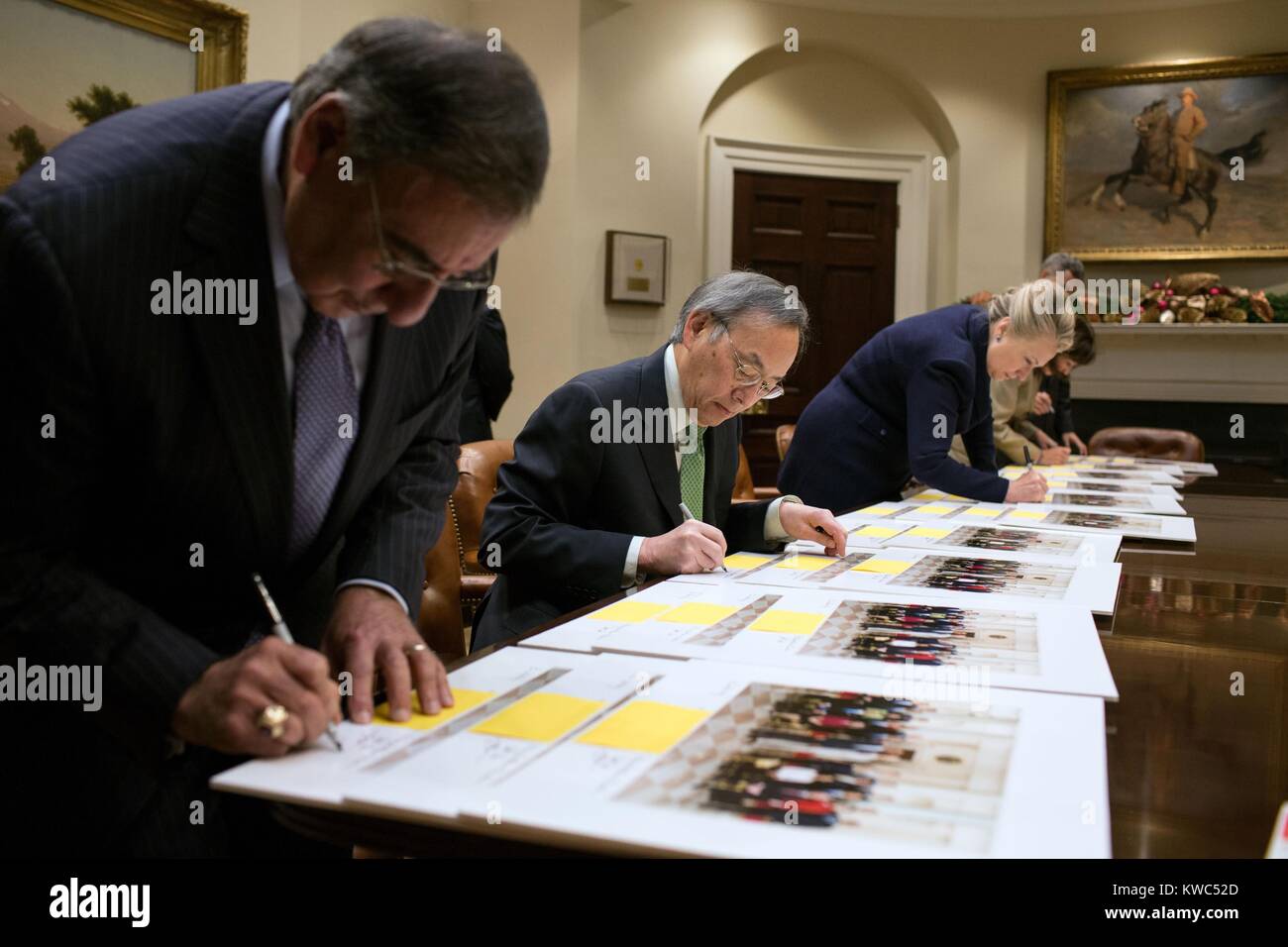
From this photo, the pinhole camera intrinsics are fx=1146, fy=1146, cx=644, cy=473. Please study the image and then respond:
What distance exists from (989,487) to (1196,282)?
18.3 ft

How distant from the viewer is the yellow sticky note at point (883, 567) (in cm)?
227

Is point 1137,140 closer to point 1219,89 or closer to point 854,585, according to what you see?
point 1219,89

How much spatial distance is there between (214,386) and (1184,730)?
3.70ft

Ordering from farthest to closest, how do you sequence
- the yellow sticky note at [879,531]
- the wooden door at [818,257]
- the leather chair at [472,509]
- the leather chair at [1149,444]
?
the wooden door at [818,257], the leather chair at [1149,444], the leather chair at [472,509], the yellow sticky note at [879,531]

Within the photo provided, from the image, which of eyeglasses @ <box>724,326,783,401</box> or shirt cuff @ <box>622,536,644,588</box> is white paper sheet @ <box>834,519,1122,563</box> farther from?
shirt cuff @ <box>622,536,644,588</box>

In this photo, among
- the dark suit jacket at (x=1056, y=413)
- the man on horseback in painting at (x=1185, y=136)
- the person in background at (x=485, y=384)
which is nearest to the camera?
the person in background at (x=485, y=384)

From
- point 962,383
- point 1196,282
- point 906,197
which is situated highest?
point 906,197

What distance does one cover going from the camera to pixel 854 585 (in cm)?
208

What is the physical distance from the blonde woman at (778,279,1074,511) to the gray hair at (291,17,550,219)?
2637 mm

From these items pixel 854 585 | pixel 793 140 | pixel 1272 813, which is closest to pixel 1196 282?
pixel 793 140

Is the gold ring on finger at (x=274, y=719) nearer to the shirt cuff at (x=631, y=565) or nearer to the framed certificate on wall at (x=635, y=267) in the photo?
the shirt cuff at (x=631, y=565)

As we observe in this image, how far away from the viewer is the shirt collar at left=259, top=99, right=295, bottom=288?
48.3 inches

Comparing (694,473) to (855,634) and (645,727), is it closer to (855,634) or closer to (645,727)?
(855,634)
